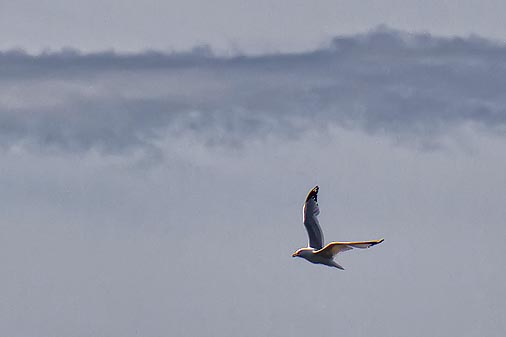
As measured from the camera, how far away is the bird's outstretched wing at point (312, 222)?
103250 mm

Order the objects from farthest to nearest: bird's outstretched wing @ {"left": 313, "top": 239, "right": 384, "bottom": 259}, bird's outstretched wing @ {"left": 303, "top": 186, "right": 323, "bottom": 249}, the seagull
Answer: bird's outstretched wing @ {"left": 303, "top": 186, "right": 323, "bottom": 249} < the seagull < bird's outstretched wing @ {"left": 313, "top": 239, "right": 384, "bottom": 259}

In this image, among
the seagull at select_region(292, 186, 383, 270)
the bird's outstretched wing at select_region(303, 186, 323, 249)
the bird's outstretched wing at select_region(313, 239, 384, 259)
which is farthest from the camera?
the bird's outstretched wing at select_region(303, 186, 323, 249)

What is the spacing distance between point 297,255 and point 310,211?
14.3 feet

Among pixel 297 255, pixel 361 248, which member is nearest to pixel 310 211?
pixel 297 255

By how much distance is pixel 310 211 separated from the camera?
339 ft

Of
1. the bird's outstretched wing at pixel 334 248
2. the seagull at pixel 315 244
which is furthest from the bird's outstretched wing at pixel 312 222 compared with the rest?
the bird's outstretched wing at pixel 334 248

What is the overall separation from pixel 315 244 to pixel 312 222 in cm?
153

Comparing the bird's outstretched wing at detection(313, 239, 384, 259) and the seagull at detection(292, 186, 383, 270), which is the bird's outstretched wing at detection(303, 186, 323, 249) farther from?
the bird's outstretched wing at detection(313, 239, 384, 259)

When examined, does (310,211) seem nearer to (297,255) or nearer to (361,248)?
(297,255)

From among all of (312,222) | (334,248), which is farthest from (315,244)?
(334,248)

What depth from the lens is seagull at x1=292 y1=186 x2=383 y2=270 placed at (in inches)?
3814

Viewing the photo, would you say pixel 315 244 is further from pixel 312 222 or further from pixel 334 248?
pixel 334 248

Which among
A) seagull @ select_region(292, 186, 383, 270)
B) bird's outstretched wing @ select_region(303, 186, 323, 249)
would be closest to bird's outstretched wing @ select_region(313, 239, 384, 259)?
seagull @ select_region(292, 186, 383, 270)

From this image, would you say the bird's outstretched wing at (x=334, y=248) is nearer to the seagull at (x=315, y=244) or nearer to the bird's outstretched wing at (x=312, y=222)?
the seagull at (x=315, y=244)
